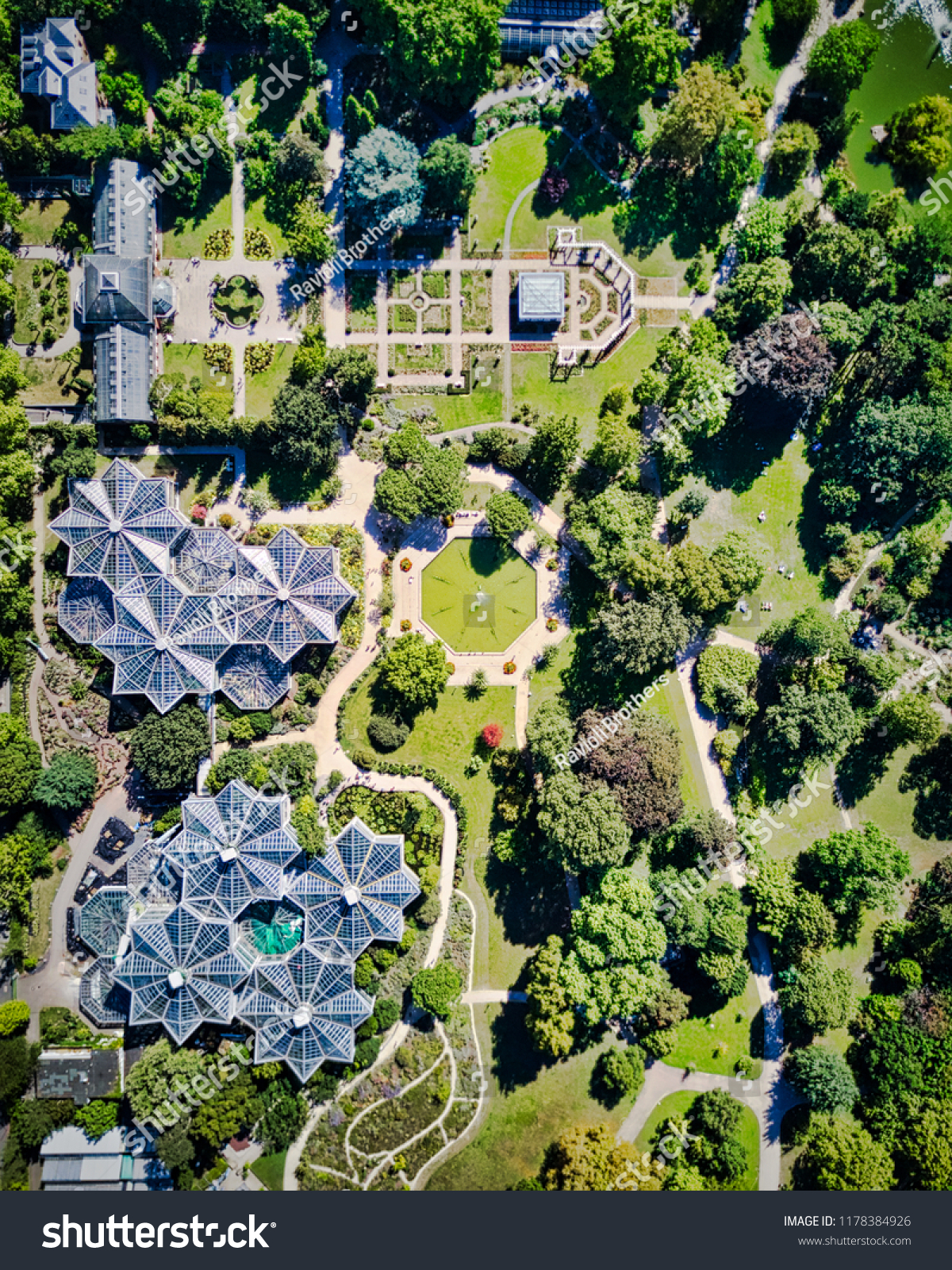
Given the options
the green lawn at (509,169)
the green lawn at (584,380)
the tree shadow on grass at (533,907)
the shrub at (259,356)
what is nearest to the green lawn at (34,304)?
the shrub at (259,356)

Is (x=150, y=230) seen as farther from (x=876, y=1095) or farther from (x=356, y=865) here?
(x=876, y=1095)

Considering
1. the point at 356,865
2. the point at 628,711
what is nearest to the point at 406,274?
the point at 628,711

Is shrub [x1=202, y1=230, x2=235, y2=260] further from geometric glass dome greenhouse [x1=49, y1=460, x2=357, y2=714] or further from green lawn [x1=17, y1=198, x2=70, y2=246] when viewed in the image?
Answer: geometric glass dome greenhouse [x1=49, y1=460, x2=357, y2=714]

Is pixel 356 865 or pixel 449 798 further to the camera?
pixel 449 798

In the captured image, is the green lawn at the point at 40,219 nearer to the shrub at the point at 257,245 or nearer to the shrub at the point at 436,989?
the shrub at the point at 257,245

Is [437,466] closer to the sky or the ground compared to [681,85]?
closer to the ground

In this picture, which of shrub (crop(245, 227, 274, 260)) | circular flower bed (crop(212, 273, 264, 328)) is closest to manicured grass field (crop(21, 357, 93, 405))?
circular flower bed (crop(212, 273, 264, 328))
